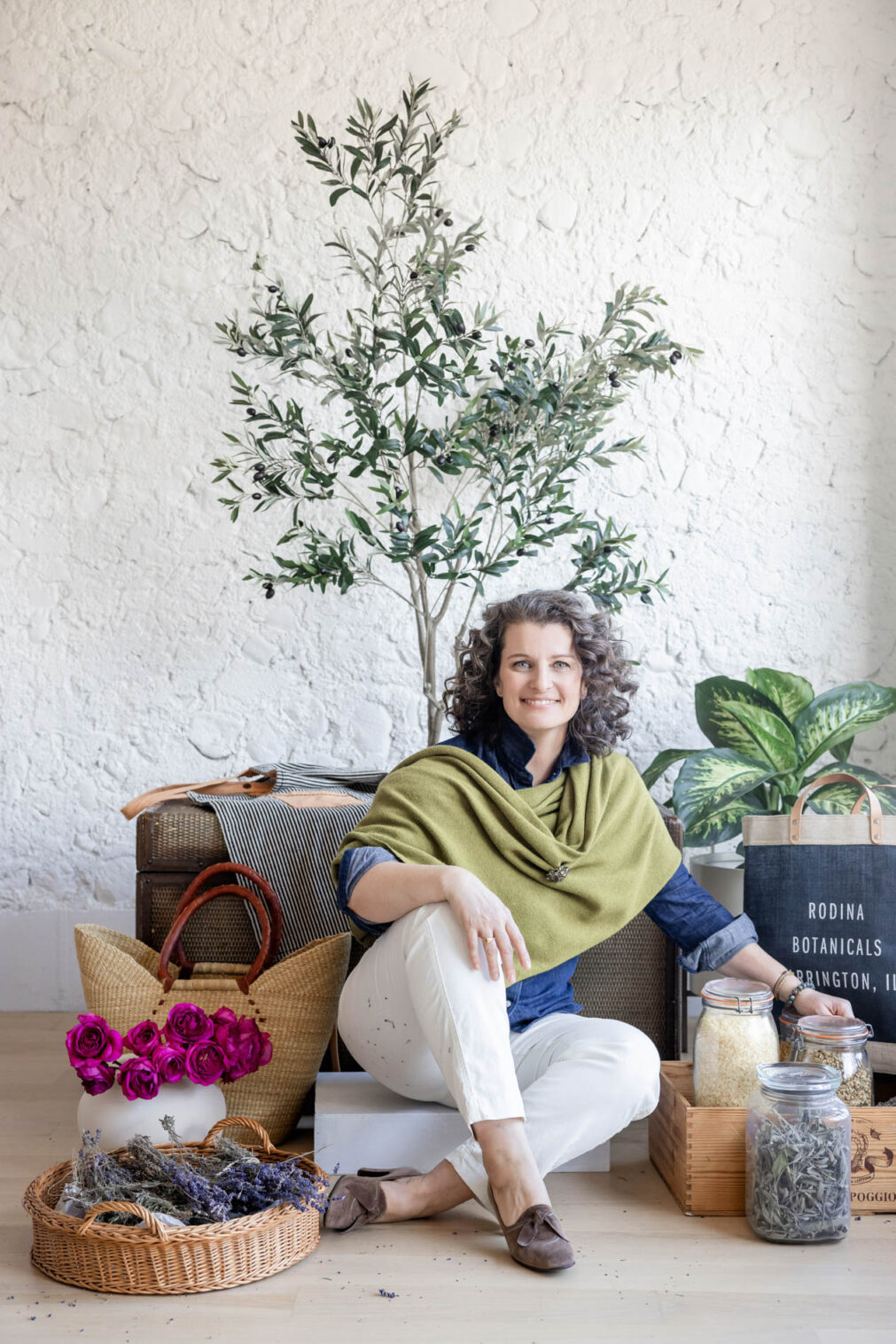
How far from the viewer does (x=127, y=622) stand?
10.7ft

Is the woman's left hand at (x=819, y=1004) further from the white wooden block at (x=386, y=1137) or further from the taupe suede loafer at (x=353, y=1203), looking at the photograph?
the taupe suede loafer at (x=353, y=1203)

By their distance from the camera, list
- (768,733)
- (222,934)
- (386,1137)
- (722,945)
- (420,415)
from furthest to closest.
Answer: (420,415) < (768,733) < (222,934) < (722,945) < (386,1137)

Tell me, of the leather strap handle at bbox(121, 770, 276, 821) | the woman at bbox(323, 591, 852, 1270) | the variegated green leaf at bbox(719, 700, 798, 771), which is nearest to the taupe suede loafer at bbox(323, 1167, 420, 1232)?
the woman at bbox(323, 591, 852, 1270)

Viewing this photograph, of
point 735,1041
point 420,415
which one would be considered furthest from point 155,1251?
point 420,415

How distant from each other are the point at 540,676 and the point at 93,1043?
962 millimetres

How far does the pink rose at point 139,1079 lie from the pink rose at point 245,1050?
0.13 m

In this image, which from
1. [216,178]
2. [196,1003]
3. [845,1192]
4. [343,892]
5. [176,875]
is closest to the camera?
[845,1192]

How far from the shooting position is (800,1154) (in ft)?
5.82

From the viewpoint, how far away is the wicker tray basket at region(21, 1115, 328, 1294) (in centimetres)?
162

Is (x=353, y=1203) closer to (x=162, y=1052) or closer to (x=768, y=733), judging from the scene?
(x=162, y=1052)

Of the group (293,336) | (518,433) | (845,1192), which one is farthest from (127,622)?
(845,1192)

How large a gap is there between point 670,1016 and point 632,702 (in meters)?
1.10

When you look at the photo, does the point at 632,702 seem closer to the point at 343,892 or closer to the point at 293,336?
the point at 293,336

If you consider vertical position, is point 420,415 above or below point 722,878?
above
